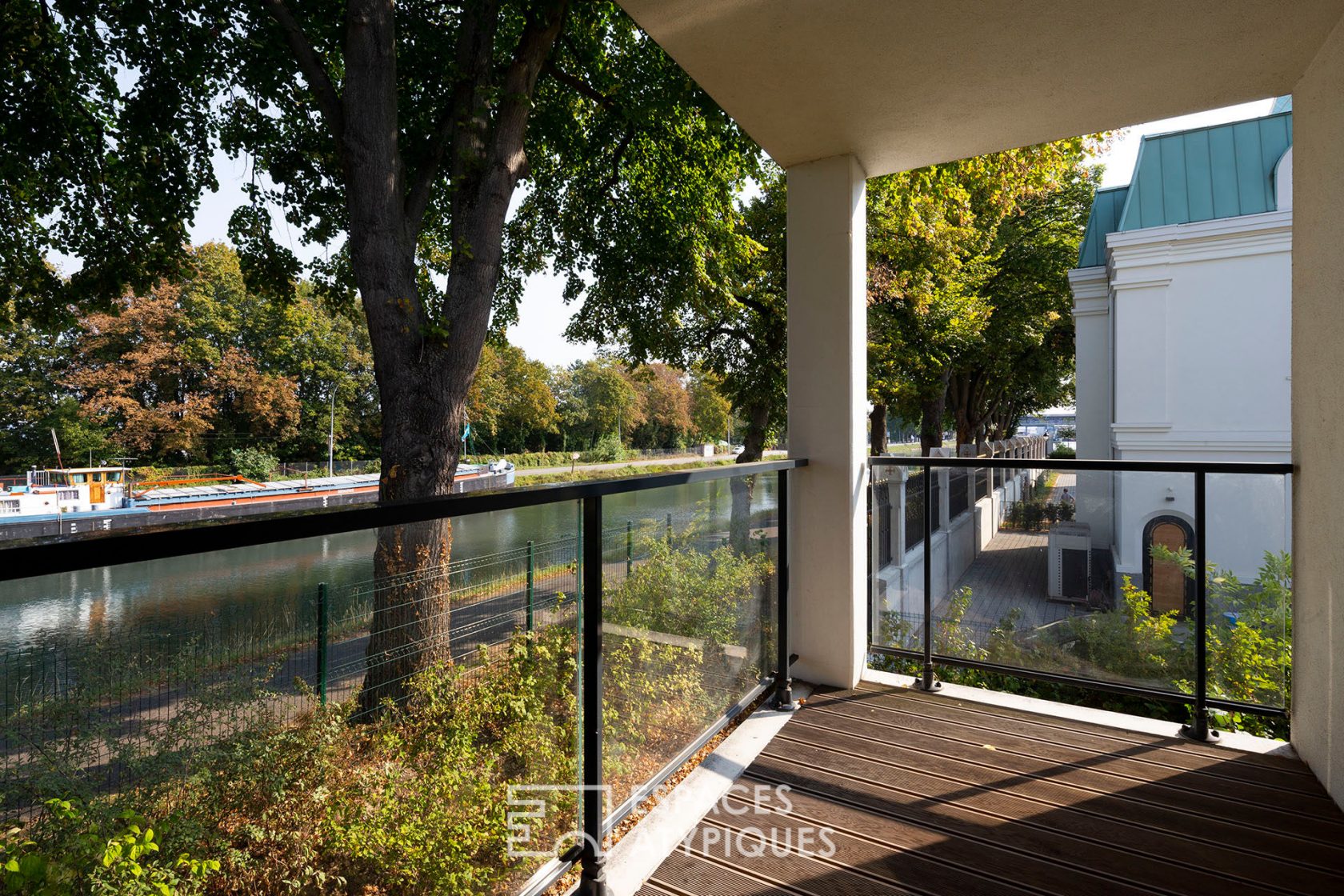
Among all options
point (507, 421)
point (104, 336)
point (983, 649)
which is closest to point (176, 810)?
point (983, 649)

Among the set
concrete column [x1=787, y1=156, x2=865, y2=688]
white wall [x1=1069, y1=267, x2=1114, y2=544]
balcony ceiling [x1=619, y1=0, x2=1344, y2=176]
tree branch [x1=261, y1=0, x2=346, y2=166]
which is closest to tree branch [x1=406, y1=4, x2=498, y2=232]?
tree branch [x1=261, y1=0, x2=346, y2=166]

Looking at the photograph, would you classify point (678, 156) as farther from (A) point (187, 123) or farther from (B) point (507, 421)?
(B) point (507, 421)

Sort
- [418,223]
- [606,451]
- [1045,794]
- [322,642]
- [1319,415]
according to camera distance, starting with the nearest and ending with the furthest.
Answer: [322,642], [1045,794], [1319,415], [418,223], [606,451]

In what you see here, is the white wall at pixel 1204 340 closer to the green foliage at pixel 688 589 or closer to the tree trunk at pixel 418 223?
the green foliage at pixel 688 589

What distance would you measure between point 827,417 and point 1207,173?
445 inches

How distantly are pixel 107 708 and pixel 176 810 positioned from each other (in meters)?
0.19

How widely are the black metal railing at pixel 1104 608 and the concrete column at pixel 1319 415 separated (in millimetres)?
157

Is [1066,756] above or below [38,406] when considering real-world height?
below

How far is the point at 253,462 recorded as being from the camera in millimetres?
20562

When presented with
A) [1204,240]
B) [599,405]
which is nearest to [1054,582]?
[1204,240]

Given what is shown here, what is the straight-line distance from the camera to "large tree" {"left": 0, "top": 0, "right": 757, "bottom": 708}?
4824 millimetres

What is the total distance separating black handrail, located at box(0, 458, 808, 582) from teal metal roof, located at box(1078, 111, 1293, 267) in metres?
12.1

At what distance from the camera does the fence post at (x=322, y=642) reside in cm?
→ 99

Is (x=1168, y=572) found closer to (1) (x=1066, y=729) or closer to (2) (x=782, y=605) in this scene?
(1) (x=1066, y=729)
